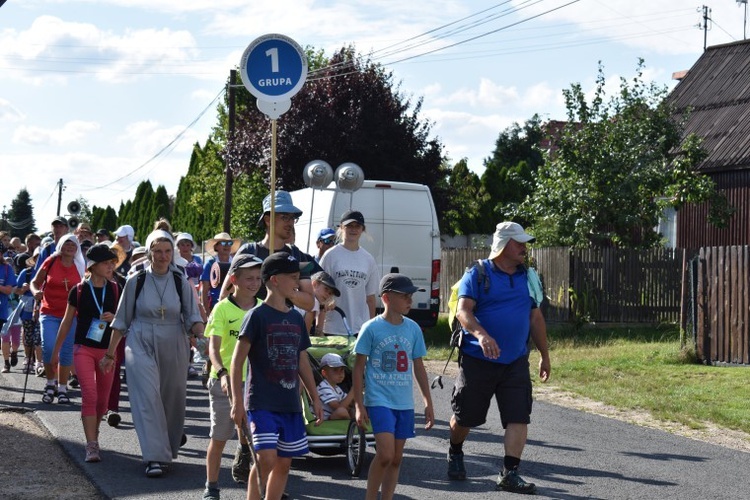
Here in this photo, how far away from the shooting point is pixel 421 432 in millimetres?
10766

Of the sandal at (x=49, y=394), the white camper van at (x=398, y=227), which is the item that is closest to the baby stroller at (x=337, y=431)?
the sandal at (x=49, y=394)

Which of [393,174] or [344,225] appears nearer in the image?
[344,225]

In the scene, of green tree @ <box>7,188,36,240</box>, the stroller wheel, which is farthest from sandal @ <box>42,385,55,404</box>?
green tree @ <box>7,188,36,240</box>

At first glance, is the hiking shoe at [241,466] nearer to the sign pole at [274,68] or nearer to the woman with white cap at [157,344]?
the woman with white cap at [157,344]

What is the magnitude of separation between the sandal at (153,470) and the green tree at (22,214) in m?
124

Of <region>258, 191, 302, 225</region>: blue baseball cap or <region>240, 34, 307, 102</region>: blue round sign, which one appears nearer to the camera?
<region>258, 191, 302, 225</region>: blue baseball cap

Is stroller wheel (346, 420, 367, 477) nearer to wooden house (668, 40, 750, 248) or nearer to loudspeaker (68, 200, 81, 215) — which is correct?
wooden house (668, 40, 750, 248)

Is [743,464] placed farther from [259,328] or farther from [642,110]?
[642,110]

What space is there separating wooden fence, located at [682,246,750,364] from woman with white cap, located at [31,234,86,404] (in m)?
8.92

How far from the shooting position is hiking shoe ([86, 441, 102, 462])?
8.95 m

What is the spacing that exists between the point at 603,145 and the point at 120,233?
40.7ft

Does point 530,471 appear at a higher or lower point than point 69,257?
lower

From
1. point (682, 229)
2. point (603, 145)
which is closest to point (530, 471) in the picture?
point (603, 145)

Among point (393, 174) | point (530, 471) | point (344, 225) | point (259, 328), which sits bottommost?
point (530, 471)
